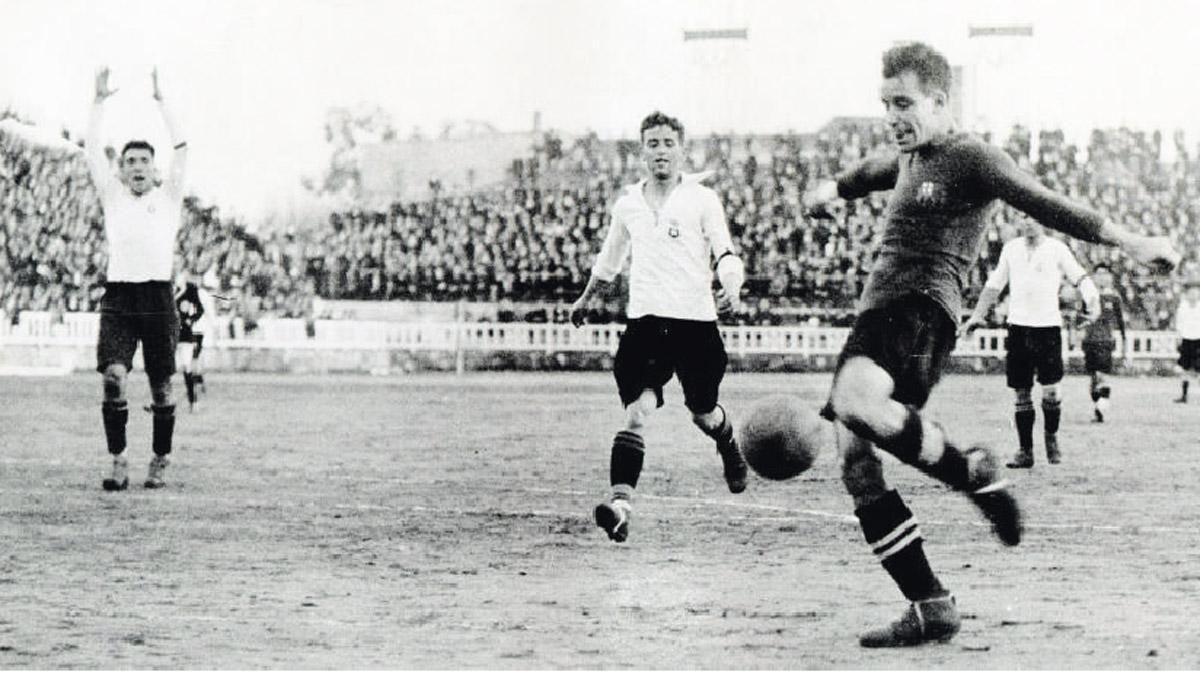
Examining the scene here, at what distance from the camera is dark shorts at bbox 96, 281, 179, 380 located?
11.0 m

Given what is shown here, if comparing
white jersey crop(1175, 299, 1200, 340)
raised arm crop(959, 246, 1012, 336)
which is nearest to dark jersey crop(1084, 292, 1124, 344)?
white jersey crop(1175, 299, 1200, 340)

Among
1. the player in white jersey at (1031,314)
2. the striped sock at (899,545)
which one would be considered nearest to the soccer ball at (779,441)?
the striped sock at (899,545)

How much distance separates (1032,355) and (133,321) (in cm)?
678

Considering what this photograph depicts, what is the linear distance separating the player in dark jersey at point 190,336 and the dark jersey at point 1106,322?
35.0 ft

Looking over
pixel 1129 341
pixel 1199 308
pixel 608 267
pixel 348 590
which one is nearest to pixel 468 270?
pixel 1129 341

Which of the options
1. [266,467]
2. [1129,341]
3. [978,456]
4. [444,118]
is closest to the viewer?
[978,456]

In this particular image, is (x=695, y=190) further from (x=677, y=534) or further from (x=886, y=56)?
(x=886, y=56)

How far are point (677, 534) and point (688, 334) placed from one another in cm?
100

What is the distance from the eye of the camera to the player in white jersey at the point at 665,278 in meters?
8.78

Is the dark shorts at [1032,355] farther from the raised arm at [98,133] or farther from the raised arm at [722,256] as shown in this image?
the raised arm at [98,133]

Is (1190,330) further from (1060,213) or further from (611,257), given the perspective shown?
(1060,213)

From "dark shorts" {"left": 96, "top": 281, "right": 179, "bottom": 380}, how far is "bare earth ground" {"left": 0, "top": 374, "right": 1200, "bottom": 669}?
870mm

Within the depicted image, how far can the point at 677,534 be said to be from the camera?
880cm

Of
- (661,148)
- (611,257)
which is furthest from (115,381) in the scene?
(661,148)
